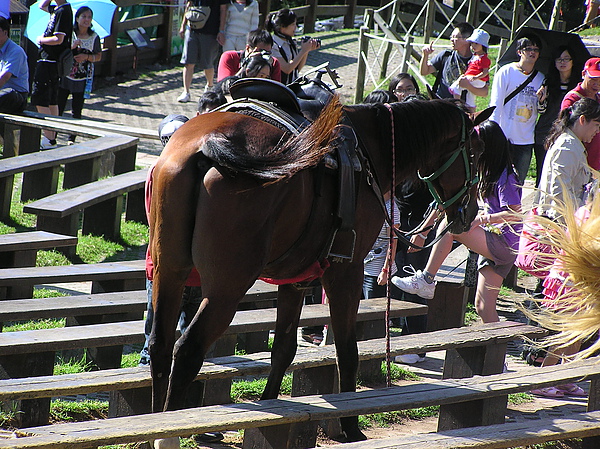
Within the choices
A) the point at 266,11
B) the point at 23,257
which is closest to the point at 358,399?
the point at 23,257

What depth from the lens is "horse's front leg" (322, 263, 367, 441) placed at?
13.7 feet

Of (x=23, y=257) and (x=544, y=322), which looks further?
(x=23, y=257)

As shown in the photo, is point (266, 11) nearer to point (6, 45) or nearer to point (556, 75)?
point (6, 45)

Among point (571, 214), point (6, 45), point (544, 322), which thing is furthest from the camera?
point (6, 45)

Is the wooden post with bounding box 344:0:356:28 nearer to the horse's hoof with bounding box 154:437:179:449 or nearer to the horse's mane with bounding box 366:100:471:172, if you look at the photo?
the horse's mane with bounding box 366:100:471:172

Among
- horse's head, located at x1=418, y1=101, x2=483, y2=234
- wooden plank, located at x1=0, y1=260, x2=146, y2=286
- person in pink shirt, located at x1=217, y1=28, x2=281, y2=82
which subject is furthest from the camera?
person in pink shirt, located at x1=217, y1=28, x2=281, y2=82

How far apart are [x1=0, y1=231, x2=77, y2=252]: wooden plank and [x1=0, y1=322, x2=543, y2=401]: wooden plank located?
1.73 m

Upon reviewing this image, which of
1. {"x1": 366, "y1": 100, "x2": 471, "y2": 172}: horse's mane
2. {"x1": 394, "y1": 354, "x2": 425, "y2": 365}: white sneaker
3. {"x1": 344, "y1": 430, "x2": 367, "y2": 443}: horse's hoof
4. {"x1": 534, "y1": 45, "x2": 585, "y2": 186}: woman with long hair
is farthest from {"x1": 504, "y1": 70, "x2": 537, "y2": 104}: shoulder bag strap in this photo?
{"x1": 344, "y1": 430, "x2": 367, "y2": 443}: horse's hoof

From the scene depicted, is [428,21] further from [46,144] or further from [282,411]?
[282,411]

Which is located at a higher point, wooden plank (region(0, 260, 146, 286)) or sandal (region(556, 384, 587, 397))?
wooden plank (region(0, 260, 146, 286))

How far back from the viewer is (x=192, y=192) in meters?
3.44

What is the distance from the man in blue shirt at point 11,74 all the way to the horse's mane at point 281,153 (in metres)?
7.41

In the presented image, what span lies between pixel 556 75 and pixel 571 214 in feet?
18.3

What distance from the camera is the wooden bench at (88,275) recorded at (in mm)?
5227
